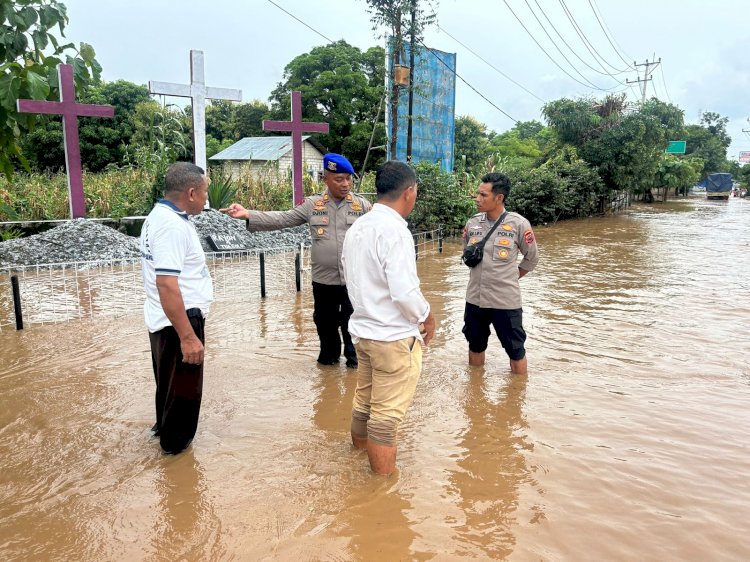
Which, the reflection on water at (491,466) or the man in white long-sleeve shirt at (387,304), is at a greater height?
the man in white long-sleeve shirt at (387,304)

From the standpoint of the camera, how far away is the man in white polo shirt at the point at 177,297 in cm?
312

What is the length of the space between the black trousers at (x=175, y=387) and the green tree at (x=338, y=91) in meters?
26.5

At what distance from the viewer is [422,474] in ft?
11.0

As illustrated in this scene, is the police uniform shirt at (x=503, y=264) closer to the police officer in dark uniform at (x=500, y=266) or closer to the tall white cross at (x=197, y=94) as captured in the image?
the police officer in dark uniform at (x=500, y=266)

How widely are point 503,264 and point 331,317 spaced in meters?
1.52

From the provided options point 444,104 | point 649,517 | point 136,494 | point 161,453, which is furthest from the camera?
point 444,104

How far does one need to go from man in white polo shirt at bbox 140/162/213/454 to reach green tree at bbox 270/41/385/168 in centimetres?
2641

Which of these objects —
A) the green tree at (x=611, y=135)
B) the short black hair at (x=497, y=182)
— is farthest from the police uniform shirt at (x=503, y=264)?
the green tree at (x=611, y=135)

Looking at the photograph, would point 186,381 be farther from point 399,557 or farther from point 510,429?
point 510,429

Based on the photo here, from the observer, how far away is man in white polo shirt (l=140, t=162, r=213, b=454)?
3.12m

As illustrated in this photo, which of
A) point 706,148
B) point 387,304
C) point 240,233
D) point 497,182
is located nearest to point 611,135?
point 240,233

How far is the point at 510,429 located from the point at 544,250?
11348 mm

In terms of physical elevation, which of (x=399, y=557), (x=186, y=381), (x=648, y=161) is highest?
(x=648, y=161)

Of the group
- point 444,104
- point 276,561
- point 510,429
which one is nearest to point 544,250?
point 444,104
